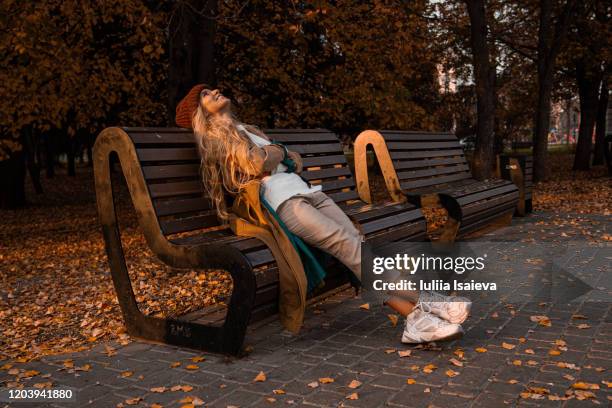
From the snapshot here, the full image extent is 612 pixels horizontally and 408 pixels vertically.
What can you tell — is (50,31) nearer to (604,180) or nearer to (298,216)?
(298,216)

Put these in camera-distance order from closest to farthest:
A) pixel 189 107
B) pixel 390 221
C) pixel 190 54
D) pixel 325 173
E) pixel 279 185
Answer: pixel 279 185 → pixel 189 107 → pixel 390 221 → pixel 325 173 → pixel 190 54

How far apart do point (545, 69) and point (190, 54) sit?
1221cm

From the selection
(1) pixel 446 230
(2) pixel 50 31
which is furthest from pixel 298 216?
(2) pixel 50 31

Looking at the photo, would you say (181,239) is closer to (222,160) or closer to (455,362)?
(222,160)

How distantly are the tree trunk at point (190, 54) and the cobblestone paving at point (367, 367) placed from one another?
4.90 m

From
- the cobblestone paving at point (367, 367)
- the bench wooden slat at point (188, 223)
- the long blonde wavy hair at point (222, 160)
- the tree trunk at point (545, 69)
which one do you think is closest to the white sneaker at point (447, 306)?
the cobblestone paving at point (367, 367)

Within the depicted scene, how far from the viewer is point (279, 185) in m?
4.64

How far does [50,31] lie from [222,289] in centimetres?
731

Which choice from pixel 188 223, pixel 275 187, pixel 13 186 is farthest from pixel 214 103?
pixel 13 186

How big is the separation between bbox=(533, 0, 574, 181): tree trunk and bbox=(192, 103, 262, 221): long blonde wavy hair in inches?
582

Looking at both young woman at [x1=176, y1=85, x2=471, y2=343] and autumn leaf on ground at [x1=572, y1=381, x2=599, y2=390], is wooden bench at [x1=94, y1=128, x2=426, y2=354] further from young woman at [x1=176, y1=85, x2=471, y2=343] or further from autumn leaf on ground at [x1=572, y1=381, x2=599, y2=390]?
autumn leaf on ground at [x1=572, y1=381, x2=599, y2=390]

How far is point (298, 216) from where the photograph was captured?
4477 mm

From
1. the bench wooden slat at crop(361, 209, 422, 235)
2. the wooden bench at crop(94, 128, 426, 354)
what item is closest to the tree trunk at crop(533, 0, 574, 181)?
the bench wooden slat at crop(361, 209, 422, 235)

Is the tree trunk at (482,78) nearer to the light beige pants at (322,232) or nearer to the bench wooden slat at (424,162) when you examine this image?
the bench wooden slat at (424,162)
